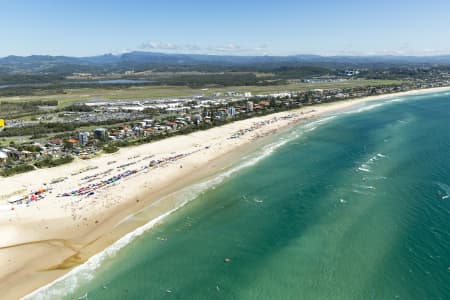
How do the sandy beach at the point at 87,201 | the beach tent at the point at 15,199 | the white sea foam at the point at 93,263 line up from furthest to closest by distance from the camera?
the beach tent at the point at 15,199, the sandy beach at the point at 87,201, the white sea foam at the point at 93,263

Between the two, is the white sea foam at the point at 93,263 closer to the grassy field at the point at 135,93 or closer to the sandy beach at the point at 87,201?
the sandy beach at the point at 87,201

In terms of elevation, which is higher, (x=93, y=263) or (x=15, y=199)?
(x=15, y=199)

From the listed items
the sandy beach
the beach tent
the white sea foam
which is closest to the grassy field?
the sandy beach

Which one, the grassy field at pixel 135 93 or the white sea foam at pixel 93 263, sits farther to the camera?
the grassy field at pixel 135 93

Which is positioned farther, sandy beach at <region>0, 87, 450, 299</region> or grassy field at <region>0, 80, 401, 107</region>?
grassy field at <region>0, 80, 401, 107</region>

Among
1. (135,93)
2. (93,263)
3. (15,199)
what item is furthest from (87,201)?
(135,93)

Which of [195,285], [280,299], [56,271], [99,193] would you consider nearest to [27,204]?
[99,193]

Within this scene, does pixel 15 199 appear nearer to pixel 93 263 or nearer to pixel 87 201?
pixel 87 201

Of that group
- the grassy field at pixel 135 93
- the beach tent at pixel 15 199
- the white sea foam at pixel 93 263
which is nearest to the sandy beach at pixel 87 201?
the beach tent at pixel 15 199

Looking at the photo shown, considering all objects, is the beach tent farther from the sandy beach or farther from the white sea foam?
the white sea foam
